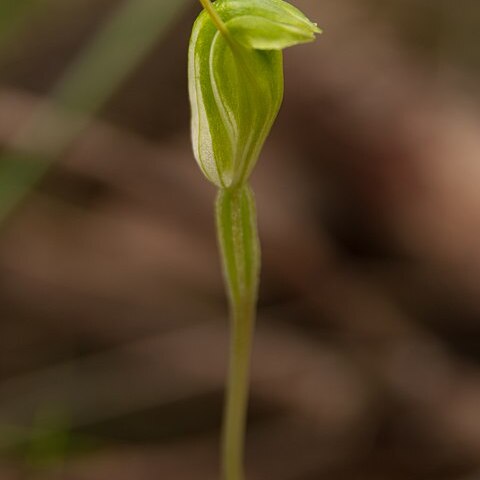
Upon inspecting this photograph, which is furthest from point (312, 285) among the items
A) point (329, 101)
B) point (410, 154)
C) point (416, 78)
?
point (416, 78)

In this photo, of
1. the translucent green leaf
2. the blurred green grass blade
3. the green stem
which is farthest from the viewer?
the blurred green grass blade

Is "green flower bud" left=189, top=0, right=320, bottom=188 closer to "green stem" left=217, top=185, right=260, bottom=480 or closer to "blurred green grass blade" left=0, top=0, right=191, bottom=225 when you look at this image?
"green stem" left=217, top=185, right=260, bottom=480

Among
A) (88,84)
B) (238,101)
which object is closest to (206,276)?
(88,84)

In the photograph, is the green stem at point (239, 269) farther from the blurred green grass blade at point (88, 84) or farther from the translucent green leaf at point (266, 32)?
the blurred green grass blade at point (88, 84)

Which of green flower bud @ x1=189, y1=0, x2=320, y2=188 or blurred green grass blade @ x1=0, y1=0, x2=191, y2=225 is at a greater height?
green flower bud @ x1=189, y1=0, x2=320, y2=188

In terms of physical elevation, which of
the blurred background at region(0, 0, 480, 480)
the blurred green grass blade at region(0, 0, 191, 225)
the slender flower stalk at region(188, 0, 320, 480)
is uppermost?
the slender flower stalk at region(188, 0, 320, 480)

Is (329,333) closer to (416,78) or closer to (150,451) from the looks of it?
(150,451)

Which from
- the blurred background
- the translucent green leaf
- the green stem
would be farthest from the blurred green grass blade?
the translucent green leaf

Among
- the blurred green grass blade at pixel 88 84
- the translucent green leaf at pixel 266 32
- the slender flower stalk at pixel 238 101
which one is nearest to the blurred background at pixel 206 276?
the blurred green grass blade at pixel 88 84
